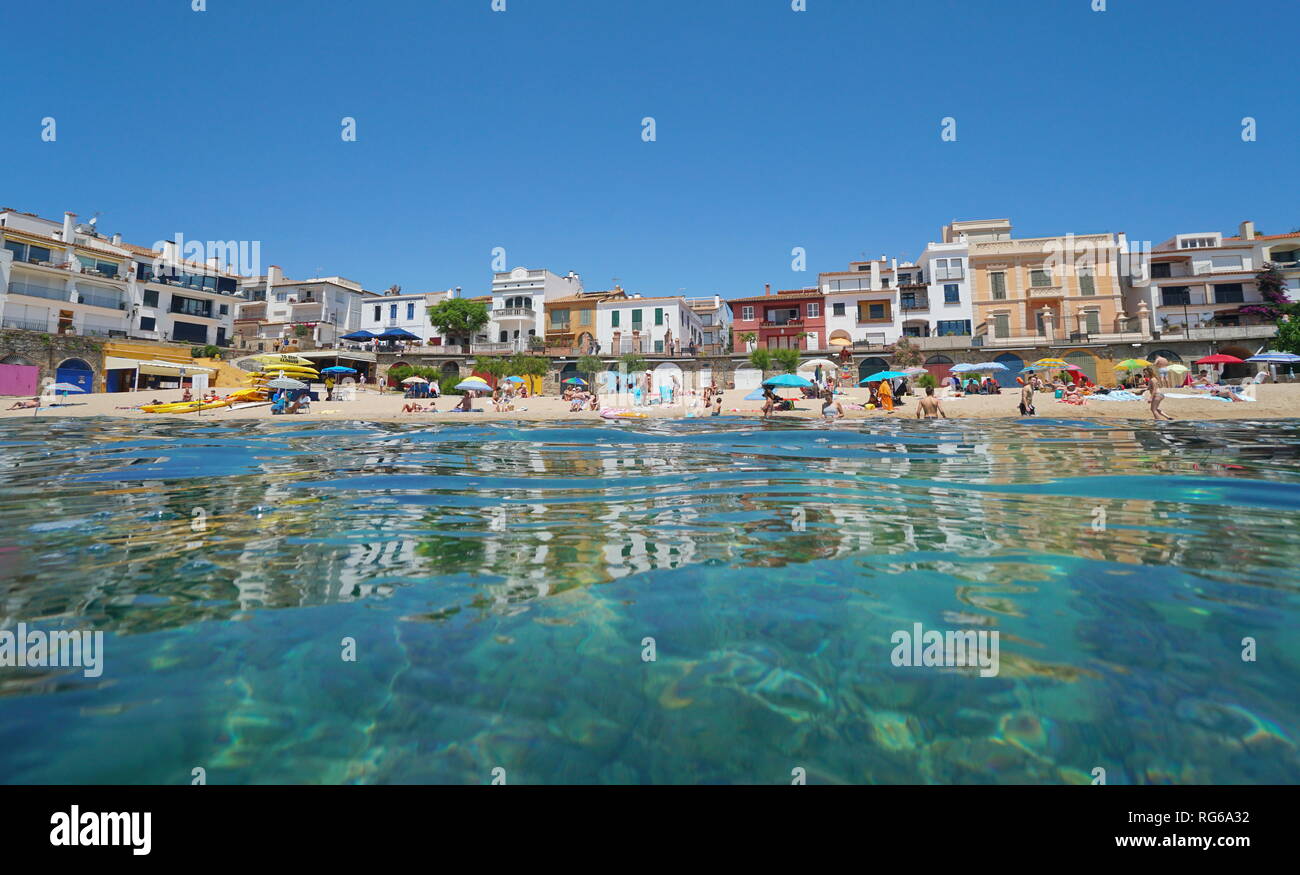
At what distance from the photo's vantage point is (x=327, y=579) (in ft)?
11.9

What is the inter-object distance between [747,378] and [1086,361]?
24.3m

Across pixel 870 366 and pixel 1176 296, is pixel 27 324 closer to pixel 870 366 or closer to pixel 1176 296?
pixel 870 366

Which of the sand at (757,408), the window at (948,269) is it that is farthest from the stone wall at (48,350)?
the window at (948,269)

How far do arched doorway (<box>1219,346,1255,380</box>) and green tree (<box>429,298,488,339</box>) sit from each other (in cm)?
5797

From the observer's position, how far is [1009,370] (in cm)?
4441

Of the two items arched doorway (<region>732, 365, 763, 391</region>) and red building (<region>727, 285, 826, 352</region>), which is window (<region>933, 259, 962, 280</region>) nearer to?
red building (<region>727, 285, 826, 352</region>)

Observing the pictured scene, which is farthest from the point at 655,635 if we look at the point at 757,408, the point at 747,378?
the point at 747,378

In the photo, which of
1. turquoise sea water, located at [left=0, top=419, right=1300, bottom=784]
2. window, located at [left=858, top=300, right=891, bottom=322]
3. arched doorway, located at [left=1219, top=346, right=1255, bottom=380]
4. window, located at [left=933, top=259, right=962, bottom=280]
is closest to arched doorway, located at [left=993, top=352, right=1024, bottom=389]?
window, located at [left=933, top=259, right=962, bottom=280]

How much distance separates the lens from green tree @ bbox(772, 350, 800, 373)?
148 ft

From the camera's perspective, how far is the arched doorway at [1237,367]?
41.4 metres

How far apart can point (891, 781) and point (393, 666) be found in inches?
76.5

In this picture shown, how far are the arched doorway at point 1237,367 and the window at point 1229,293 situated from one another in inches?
283

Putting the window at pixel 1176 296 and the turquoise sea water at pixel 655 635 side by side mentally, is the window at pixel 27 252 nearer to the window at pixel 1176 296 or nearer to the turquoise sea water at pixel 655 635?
the turquoise sea water at pixel 655 635
